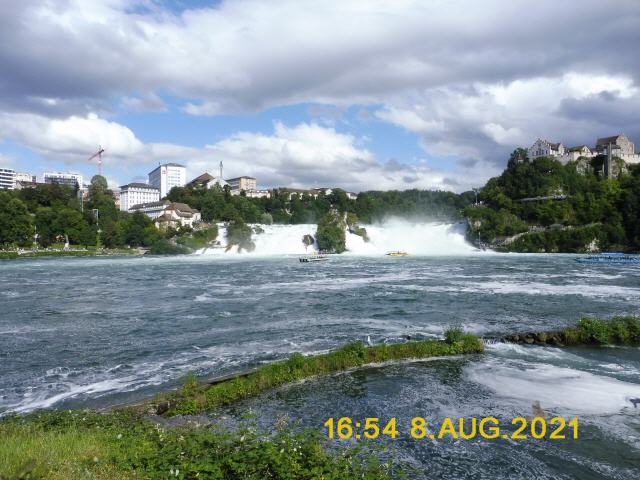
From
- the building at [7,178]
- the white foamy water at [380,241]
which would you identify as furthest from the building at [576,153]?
the building at [7,178]

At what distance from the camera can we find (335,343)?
15625 millimetres

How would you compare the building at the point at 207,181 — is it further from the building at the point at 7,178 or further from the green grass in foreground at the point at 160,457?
the green grass in foreground at the point at 160,457

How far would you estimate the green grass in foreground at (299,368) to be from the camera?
10.0 metres

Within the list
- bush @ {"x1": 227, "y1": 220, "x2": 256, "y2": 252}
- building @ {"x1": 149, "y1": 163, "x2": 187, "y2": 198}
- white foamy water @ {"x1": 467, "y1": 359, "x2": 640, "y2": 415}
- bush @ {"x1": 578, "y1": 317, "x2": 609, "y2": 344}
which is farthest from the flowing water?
building @ {"x1": 149, "y1": 163, "x2": 187, "y2": 198}

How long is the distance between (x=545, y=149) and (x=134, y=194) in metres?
119

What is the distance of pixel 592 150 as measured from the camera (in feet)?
329

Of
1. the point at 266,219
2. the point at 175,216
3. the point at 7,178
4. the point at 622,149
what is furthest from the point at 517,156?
the point at 7,178

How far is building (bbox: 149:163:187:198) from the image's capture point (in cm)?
16000

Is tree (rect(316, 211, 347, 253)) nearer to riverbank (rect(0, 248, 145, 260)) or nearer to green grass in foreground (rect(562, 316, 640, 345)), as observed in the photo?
riverbank (rect(0, 248, 145, 260))

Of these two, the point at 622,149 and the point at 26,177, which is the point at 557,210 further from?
the point at 26,177

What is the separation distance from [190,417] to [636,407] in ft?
31.0

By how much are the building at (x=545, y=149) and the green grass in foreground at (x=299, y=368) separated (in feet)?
315

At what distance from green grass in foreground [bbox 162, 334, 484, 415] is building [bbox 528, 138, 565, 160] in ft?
315

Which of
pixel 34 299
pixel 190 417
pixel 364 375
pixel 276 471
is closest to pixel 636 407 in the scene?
pixel 364 375
